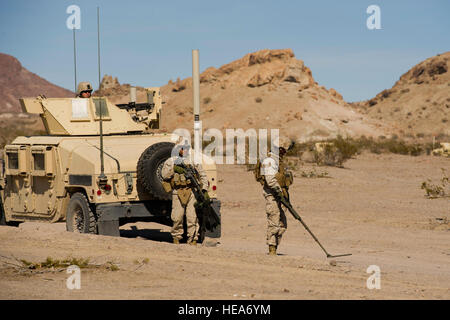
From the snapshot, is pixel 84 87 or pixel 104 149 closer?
pixel 104 149

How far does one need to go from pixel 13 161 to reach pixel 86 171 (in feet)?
7.63

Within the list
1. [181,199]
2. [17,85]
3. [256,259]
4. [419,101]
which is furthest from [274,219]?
[17,85]

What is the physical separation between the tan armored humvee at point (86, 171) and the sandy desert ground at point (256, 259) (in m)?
0.55

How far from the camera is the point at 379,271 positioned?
388 inches

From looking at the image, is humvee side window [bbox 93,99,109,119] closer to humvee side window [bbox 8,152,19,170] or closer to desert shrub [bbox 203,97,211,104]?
humvee side window [bbox 8,152,19,170]

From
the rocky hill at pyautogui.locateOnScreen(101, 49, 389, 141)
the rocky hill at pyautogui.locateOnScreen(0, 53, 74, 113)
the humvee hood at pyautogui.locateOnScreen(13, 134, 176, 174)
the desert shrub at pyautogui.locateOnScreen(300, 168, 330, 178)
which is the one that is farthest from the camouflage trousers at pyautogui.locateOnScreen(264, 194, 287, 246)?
the rocky hill at pyautogui.locateOnScreen(0, 53, 74, 113)

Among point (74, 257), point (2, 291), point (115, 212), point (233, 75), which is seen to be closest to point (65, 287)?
point (2, 291)

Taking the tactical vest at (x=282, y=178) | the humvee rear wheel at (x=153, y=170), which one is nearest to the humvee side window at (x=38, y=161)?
the humvee rear wheel at (x=153, y=170)

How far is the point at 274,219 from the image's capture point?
10.9 metres

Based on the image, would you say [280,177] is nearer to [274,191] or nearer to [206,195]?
[274,191]

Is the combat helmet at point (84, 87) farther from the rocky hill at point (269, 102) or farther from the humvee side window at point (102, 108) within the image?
the rocky hill at point (269, 102)

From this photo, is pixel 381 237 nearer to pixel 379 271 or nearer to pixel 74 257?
pixel 379 271

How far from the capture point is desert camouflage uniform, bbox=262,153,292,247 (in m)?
10.8

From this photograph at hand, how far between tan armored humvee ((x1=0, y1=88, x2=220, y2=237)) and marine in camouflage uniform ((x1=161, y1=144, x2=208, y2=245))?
34 cm
